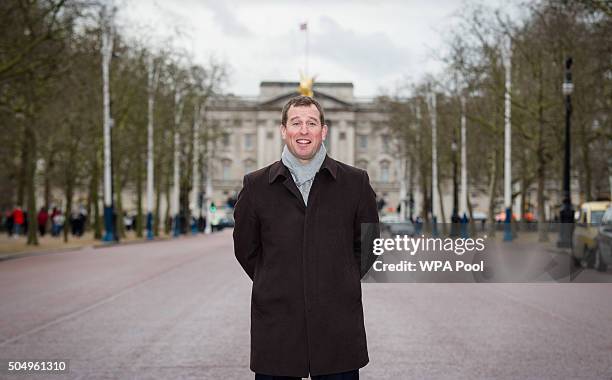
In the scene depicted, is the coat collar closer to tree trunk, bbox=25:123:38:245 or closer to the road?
the road

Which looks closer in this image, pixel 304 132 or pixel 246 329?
pixel 304 132

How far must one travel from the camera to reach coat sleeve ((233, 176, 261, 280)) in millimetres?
4445

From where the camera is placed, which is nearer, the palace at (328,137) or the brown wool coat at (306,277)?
the brown wool coat at (306,277)

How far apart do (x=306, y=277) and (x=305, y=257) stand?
0.28ft

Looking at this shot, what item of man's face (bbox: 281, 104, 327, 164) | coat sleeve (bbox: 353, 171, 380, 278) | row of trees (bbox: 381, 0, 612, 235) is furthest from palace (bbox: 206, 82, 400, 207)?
man's face (bbox: 281, 104, 327, 164)

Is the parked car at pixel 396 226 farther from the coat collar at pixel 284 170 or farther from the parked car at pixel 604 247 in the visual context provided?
the parked car at pixel 604 247

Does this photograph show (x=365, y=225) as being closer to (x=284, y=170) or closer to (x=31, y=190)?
(x=284, y=170)

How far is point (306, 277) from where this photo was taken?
4305 mm

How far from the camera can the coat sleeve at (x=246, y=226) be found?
175 inches

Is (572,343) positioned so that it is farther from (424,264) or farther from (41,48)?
(41,48)

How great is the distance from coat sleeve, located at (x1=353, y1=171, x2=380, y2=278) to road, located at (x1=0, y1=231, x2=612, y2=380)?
402 cm

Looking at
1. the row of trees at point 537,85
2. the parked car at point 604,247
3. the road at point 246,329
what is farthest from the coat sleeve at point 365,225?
the row of trees at point 537,85

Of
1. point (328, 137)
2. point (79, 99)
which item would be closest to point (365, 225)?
point (79, 99)

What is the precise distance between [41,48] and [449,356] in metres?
26.4
